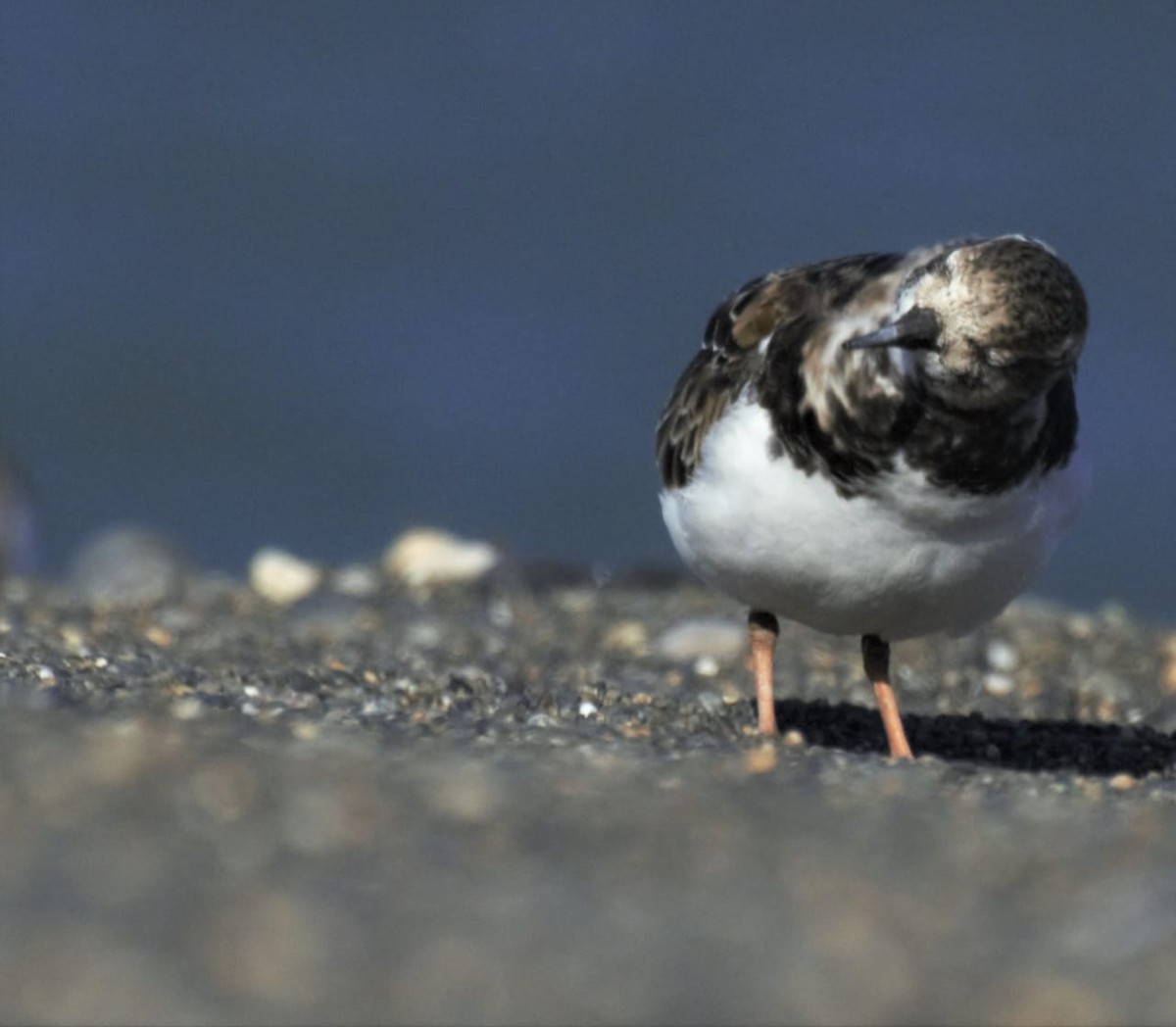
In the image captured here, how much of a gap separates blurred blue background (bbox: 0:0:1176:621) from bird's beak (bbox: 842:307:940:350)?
10.7m

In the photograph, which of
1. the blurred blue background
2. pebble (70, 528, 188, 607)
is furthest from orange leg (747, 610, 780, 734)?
the blurred blue background

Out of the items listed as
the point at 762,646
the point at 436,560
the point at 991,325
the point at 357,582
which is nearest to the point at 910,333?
the point at 991,325

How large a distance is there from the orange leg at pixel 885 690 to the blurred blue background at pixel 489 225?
9.25m

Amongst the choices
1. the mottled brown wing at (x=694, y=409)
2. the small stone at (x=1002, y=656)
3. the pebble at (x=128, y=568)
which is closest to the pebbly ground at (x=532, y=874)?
the mottled brown wing at (x=694, y=409)

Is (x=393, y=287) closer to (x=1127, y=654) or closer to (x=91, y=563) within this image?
(x=91, y=563)

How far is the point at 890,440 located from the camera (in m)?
5.29

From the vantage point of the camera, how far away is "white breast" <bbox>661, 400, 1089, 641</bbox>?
5.41 m

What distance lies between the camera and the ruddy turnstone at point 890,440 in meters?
5.02

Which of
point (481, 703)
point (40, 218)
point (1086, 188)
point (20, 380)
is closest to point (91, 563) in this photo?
point (481, 703)

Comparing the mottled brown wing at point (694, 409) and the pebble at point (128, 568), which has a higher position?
the pebble at point (128, 568)

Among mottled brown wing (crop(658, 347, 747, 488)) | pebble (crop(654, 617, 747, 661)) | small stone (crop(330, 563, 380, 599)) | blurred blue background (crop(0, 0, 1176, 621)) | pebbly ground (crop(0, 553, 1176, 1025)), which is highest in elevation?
blurred blue background (crop(0, 0, 1176, 621))

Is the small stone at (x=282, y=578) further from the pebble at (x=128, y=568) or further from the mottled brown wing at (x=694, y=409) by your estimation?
the mottled brown wing at (x=694, y=409)

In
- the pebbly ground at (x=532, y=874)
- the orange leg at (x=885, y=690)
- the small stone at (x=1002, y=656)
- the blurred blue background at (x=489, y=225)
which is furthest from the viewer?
the blurred blue background at (x=489, y=225)

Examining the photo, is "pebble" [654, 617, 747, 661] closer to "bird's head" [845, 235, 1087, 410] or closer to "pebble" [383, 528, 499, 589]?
"pebble" [383, 528, 499, 589]
